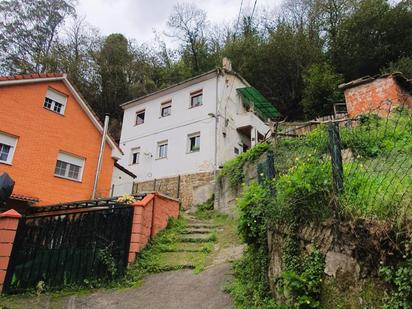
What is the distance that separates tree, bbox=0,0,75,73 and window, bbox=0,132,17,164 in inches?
651

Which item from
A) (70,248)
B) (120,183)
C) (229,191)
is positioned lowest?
(70,248)

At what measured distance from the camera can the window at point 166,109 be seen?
2135cm

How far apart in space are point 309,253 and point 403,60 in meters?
22.3

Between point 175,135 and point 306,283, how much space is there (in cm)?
1674

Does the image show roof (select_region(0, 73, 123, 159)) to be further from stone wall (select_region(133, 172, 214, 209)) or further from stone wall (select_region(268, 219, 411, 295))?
stone wall (select_region(268, 219, 411, 295))

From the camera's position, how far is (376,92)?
1368cm

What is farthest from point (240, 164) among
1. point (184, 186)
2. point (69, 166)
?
point (69, 166)

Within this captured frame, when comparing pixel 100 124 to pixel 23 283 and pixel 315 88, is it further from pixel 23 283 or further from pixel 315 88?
pixel 315 88

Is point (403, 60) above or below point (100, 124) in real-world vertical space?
above

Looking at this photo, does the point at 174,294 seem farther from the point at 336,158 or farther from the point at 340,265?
the point at 336,158

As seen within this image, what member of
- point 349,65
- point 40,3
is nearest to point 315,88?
point 349,65

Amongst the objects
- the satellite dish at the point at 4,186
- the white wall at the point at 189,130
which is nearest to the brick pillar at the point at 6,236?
the satellite dish at the point at 4,186

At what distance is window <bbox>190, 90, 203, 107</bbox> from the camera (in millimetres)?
20095

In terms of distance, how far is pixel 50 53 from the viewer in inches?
1109
